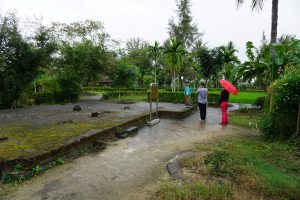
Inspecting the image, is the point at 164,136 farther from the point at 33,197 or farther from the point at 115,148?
the point at 33,197

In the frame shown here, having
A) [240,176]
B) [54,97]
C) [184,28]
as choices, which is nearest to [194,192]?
[240,176]

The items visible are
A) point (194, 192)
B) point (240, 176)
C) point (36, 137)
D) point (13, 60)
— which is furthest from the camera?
point (13, 60)

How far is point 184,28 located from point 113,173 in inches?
1454

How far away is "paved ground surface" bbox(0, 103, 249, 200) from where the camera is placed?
3729mm

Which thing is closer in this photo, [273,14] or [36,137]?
[36,137]

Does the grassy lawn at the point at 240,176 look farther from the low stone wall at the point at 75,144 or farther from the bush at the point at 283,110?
the low stone wall at the point at 75,144

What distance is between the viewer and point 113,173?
14.9 ft

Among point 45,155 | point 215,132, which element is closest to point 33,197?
point 45,155

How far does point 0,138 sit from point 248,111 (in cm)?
1200

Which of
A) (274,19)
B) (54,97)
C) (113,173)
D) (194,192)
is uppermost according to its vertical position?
(274,19)

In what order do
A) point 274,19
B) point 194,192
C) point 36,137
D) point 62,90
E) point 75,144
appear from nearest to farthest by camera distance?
point 194,192
point 75,144
point 36,137
point 274,19
point 62,90

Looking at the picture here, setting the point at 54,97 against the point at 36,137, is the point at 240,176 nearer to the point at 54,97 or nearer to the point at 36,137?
the point at 36,137

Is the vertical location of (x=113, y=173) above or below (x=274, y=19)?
below

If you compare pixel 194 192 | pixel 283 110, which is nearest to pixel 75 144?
pixel 194 192
